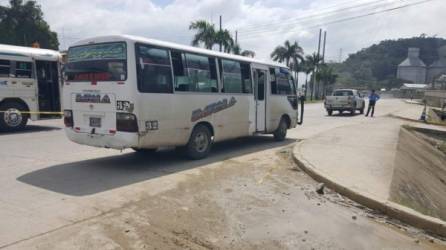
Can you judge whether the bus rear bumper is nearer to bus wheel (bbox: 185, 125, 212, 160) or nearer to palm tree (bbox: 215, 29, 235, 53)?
bus wheel (bbox: 185, 125, 212, 160)

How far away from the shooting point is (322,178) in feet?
24.1

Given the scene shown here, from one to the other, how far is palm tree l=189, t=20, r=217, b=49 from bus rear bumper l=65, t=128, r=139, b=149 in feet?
114

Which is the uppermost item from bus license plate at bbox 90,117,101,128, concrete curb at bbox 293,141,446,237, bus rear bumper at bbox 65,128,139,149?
bus license plate at bbox 90,117,101,128

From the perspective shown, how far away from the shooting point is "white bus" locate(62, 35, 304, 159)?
7.41m

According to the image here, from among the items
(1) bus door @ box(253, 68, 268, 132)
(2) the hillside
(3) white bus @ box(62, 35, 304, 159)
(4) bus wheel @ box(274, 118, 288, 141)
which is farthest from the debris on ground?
(2) the hillside

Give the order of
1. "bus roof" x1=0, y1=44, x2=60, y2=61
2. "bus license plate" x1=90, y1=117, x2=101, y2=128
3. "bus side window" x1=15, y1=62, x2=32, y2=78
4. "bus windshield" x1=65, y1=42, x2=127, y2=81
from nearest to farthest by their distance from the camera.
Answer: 1. "bus windshield" x1=65, y1=42, x2=127, y2=81
2. "bus license plate" x1=90, y1=117, x2=101, y2=128
3. "bus roof" x1=0, y1=44, x2=60, y2=61
4. "bus side window" x1=15, y1=62, x2=32, y2=78

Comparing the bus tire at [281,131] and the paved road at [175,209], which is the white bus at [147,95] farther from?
the bus tire at [281,131]

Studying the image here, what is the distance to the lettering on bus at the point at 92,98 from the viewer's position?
761cm

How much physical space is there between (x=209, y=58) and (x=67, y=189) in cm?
478

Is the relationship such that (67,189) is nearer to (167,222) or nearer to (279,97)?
(167,222)

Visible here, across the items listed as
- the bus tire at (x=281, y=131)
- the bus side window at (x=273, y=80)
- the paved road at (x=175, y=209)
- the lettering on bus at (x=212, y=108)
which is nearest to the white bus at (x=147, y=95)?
the lettering on bus at (x=212, y=108)

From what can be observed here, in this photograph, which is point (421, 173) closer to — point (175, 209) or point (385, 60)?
point (175, 209)

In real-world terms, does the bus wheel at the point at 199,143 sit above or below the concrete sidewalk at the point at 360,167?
above

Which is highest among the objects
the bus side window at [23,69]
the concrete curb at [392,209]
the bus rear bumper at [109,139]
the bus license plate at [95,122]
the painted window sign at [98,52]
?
→ the painted window sign at [98,52]
